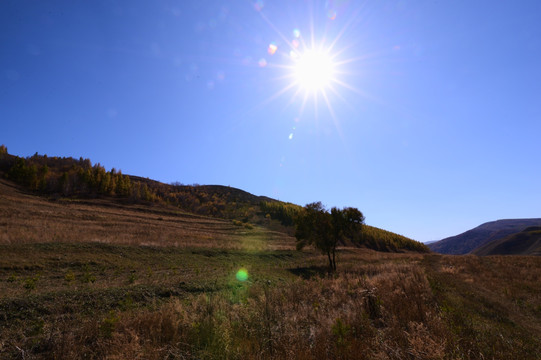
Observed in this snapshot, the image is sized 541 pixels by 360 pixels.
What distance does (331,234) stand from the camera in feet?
107

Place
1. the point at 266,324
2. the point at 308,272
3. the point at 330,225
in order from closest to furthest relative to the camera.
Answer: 1. the point at 266,324
2. the point at 308,272
3. the point at 330,225

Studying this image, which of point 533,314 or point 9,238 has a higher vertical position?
point 533,314

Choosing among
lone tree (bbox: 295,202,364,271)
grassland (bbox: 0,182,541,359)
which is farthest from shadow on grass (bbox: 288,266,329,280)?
grassland (bbox: 0,182,541,359)

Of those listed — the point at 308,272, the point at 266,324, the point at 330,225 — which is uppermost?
the point at 330,225

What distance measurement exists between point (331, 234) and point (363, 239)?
7972 cm

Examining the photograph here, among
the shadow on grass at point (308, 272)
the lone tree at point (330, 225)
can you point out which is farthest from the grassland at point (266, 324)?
the lone tree at point (330, 225)

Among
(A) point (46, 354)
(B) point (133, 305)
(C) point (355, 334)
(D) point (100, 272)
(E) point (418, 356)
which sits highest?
(E) point (418, 356)

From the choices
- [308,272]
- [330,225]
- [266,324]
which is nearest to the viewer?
[266,324]

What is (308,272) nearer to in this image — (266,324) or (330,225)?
(330,225)

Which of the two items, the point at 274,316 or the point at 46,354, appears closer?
the point at 46,354

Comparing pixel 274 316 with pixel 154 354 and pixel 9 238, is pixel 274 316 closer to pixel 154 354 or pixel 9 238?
pixel 154 354

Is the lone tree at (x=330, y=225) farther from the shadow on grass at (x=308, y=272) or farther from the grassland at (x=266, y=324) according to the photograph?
the grassland at (x=266, y=324)

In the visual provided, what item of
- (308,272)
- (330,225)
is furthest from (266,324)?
(330,225)

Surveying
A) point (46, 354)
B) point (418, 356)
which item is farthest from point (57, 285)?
point (418, 356)
